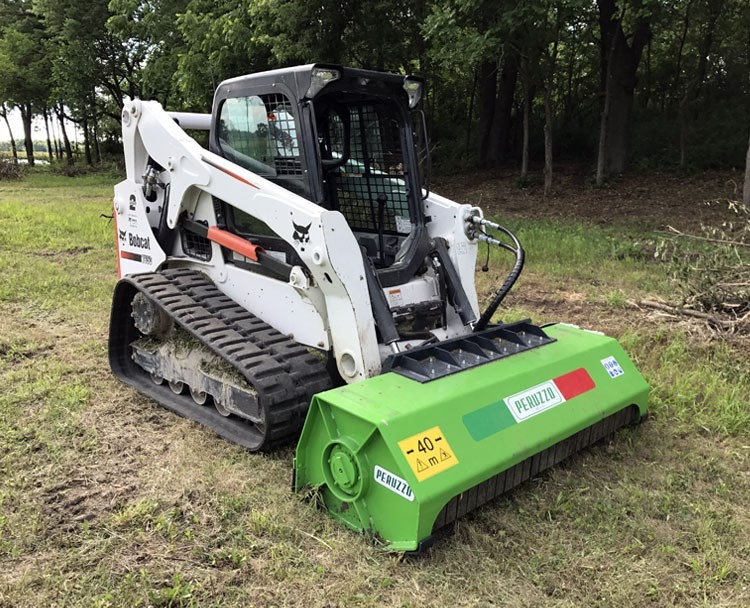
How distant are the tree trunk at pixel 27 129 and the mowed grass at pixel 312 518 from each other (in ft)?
111

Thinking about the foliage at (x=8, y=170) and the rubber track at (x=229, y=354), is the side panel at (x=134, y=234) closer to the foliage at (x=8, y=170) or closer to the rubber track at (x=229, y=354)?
the rubber track at (x=229, y=354)

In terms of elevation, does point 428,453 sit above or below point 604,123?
below

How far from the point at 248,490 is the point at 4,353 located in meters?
3.16

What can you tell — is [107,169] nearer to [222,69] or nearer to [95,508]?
[222,69]

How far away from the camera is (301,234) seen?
11.8ft

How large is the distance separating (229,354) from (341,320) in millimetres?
684

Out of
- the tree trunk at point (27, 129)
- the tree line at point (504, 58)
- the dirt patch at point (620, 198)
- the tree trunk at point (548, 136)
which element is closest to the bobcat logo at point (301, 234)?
the tree line at point (504, 58)

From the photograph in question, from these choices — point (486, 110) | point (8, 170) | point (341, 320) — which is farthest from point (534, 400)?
point (8, 170)

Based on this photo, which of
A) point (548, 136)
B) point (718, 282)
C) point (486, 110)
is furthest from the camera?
point (486, 110)

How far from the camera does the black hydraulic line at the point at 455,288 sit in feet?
14.1

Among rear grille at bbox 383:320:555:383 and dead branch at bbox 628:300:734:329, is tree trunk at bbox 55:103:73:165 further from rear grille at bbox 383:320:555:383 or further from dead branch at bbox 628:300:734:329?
rear grille at bbox 383:320:555:383

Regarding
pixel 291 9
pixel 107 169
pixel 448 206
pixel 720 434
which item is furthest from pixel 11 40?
pixel 720 434

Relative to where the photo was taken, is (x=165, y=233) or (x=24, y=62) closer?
(x=165, y=233)

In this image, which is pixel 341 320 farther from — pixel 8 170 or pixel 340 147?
pixel 8 170
